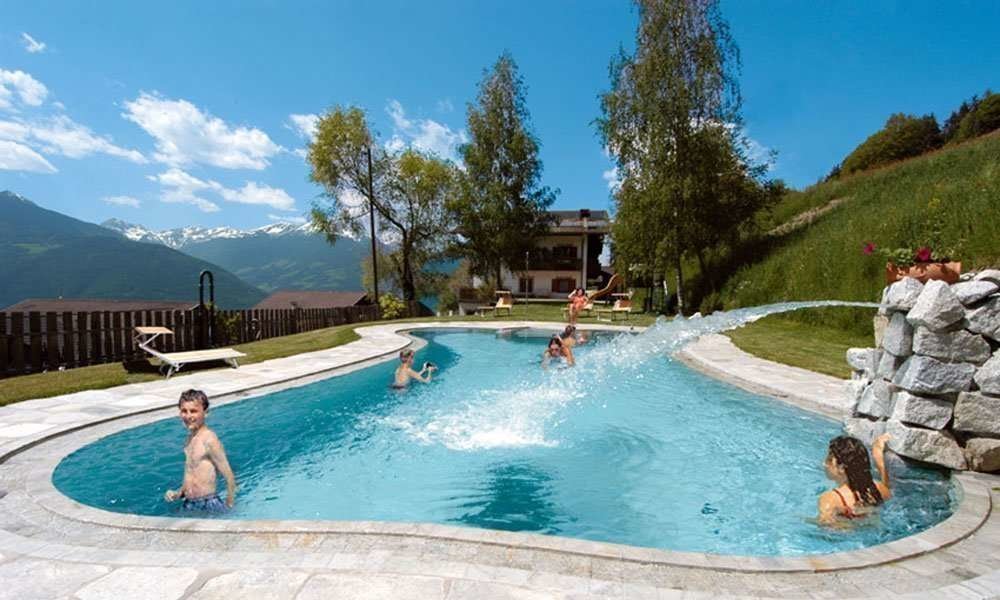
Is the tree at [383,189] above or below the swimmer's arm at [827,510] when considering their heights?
above

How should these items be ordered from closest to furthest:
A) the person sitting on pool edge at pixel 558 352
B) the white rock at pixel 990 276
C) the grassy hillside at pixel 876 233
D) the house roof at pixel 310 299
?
the white rock at pixel 990 276
the person sitting on pool edge at pixel 558 352
the grassy hillside at pixel 876 233
the house roof at pixel 310 299

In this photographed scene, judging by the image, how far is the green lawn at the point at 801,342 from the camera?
37.0ft

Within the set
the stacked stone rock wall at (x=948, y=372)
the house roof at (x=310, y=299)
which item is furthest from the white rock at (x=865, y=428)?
the house roof at (x=310, y=299)

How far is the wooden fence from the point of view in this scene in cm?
980

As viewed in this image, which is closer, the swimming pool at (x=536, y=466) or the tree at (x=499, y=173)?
the swimming pool at (x=536, y=466)

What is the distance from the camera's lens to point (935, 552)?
3.50 meters

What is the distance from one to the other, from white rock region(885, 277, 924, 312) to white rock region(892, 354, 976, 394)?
1.88 feet

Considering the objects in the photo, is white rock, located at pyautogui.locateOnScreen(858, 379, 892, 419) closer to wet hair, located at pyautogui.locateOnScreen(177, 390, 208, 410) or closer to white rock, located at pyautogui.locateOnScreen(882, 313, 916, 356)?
white rock, located at pyautogui.locateOnScreen(882, 313, 916, 356)

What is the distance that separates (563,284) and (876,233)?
28.1 meters

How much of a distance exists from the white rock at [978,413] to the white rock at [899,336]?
2.09 ft

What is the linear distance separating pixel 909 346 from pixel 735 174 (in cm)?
2053

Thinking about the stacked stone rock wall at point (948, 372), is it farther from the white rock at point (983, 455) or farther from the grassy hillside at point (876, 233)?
the grassy hillside at point (876, 233)

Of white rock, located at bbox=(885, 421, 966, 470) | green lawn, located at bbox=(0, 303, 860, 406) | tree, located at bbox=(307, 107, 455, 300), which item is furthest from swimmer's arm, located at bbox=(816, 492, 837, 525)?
tree, located at bbox=(307, 107, 455, 300)

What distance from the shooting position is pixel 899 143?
37938 mm
